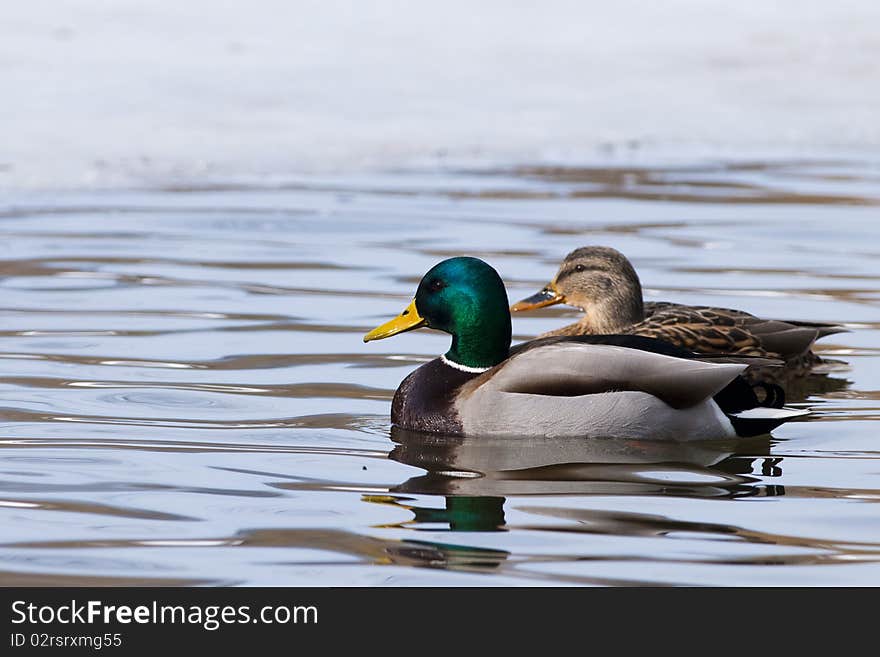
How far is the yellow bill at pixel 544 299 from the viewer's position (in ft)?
26.1

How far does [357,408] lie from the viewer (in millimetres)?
6645

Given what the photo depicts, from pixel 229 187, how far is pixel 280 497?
7594 millimetres

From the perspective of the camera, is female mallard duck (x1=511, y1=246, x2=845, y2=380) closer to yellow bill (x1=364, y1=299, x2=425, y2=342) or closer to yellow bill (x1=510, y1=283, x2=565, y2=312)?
yellow bill (x1=510, y1=283, x2=565, y2=312)

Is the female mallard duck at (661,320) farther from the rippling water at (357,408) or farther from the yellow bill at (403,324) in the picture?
the yellow bill at (403,324)

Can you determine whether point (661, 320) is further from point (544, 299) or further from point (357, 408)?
point (357, 408)

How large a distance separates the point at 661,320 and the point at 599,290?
622mm

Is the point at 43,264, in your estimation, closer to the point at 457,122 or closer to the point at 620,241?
the point at 620,241

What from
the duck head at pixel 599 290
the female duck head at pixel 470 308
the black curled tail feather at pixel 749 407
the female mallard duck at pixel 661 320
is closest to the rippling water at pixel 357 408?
the black curled tail feather at pixel 749 407

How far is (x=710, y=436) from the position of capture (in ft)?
20.4

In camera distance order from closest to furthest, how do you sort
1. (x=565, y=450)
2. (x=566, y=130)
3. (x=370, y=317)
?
(x=565, y=450)
(x=370, y=317)
(x=566, y=130)

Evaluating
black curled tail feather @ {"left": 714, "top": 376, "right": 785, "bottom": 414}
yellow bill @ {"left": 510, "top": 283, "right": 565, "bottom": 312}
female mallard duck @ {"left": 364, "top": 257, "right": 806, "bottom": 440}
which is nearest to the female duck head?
female mallard duck @ {"left": 364, "top": 257, "right": 806, "bottom": 440}

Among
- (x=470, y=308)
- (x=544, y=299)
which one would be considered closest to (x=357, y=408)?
(x=470, y=308)

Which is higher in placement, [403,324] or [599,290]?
[599,290]

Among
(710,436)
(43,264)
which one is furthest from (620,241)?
(710,436)
